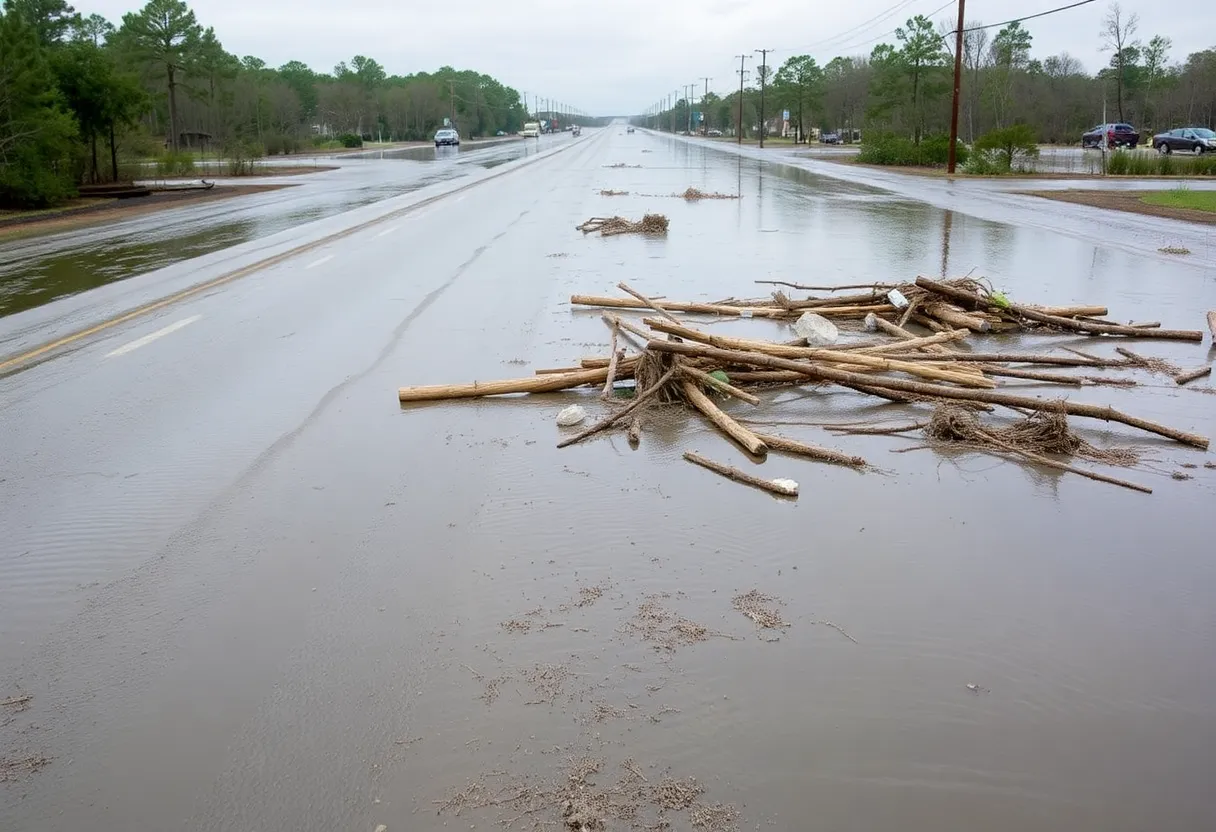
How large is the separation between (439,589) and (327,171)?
52.5 metres

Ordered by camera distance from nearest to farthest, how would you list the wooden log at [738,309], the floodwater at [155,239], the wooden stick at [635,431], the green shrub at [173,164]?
the wooden stick at [635,431]
the wooden log at [738,309]
the floodwater at [155,239]
the green shrub at [173,164]

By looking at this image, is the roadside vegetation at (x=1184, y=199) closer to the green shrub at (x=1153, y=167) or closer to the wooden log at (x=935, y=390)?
the green shrub at (x=1153, y=167)

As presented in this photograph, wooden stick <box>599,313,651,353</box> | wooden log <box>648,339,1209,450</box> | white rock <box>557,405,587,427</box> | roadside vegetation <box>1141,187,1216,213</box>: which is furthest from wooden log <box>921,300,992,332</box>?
roadside vegetation <box>1141,187,1216,213</box>

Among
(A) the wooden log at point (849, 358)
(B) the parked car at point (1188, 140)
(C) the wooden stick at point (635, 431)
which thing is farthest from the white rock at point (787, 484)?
(B) the parked car at point (1188, 140)

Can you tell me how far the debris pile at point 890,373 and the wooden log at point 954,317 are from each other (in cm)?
2

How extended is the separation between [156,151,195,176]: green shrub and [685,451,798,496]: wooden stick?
46.1 meters

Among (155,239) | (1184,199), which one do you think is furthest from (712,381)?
(1184,199)

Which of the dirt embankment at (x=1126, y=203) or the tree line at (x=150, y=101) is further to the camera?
the tree line at (x=150, y=101)

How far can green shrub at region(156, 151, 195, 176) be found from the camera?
155 feet

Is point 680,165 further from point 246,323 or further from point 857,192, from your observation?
point 246,323

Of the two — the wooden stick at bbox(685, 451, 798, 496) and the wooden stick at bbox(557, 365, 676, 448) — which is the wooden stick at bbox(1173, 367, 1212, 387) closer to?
the wooden stick at bbox(557, 365, 676, 448)

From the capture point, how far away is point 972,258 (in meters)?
17.5

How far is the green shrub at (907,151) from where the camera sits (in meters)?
54.1

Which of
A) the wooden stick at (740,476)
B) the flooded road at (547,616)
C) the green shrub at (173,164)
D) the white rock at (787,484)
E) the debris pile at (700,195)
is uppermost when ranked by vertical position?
the green shrub at (173,164)
